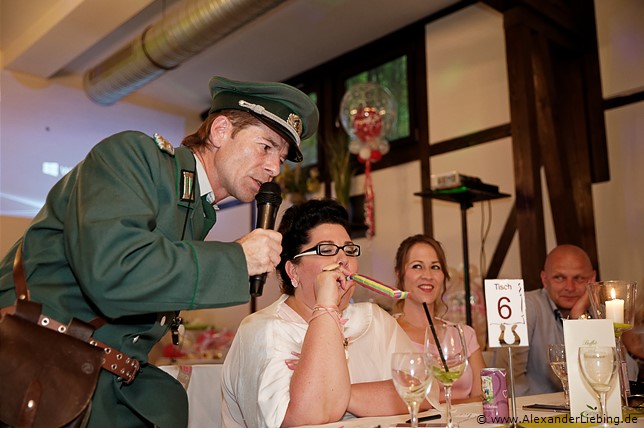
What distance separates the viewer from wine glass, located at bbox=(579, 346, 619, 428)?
4.42ft

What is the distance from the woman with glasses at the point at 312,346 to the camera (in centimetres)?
162

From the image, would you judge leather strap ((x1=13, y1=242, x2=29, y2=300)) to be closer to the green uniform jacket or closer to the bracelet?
the green uniform jacket

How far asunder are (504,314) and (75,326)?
101 centimetres

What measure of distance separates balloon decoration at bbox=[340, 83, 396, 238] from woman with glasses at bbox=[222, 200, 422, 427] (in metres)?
3.04

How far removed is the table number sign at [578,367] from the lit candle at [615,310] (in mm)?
211

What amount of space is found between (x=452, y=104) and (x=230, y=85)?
3.79 m

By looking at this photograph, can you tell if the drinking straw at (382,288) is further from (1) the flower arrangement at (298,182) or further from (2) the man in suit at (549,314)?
(1) the flower arrangement at (298,182)

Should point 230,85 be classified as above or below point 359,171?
below

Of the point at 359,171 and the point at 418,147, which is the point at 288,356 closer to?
the point at 418,147

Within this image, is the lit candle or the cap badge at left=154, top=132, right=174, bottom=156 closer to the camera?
the cap badge at left=154, top=132, right=174, bottom=156

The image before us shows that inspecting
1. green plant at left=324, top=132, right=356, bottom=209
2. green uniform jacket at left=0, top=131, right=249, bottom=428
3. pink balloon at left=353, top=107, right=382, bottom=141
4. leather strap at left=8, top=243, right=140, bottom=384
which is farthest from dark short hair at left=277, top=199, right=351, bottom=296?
green plant at left=324, top=132, right=356, bottom=209

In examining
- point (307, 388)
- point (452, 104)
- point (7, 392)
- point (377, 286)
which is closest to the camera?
point (7, 392)

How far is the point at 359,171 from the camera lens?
20.0 ft

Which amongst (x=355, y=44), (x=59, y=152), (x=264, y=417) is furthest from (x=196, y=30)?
(x=264, y=417)
